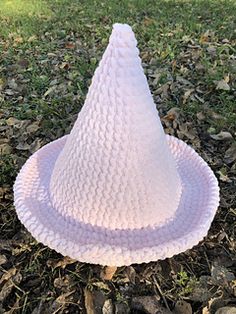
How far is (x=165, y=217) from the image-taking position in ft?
4.85

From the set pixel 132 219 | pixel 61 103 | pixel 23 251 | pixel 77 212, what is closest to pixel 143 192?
pixel 132 219

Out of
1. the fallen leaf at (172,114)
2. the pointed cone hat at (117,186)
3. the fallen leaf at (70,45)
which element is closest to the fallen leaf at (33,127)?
the fallen leaf at (172,114)

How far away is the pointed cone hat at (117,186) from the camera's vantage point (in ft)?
4.39

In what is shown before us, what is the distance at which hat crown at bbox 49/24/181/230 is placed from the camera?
4.39 ft

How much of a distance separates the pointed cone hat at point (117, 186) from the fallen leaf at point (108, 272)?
0.27 m

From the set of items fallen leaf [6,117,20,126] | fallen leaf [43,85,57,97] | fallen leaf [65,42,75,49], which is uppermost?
fallen leaf [6,117,20,126]

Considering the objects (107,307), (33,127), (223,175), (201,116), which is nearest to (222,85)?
(201,116)

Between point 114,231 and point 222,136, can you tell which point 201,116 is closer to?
point 222,136

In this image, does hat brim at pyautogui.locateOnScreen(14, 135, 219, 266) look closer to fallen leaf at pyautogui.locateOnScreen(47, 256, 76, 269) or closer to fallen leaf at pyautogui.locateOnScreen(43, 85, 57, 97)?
fallen leaf at pyautogui.locateOnScreen(47, 256, 76, 269)

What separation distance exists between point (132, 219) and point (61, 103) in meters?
1.40

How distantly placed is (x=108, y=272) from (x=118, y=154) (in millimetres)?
484

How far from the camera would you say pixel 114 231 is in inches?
55.7

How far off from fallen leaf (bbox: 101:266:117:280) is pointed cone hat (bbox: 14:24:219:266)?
267 mm

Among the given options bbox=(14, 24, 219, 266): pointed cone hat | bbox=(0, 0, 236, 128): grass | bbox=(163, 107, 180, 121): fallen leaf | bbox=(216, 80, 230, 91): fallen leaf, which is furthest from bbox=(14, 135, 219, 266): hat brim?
bbox=(216, 80, 230, 91): fallen leaf
